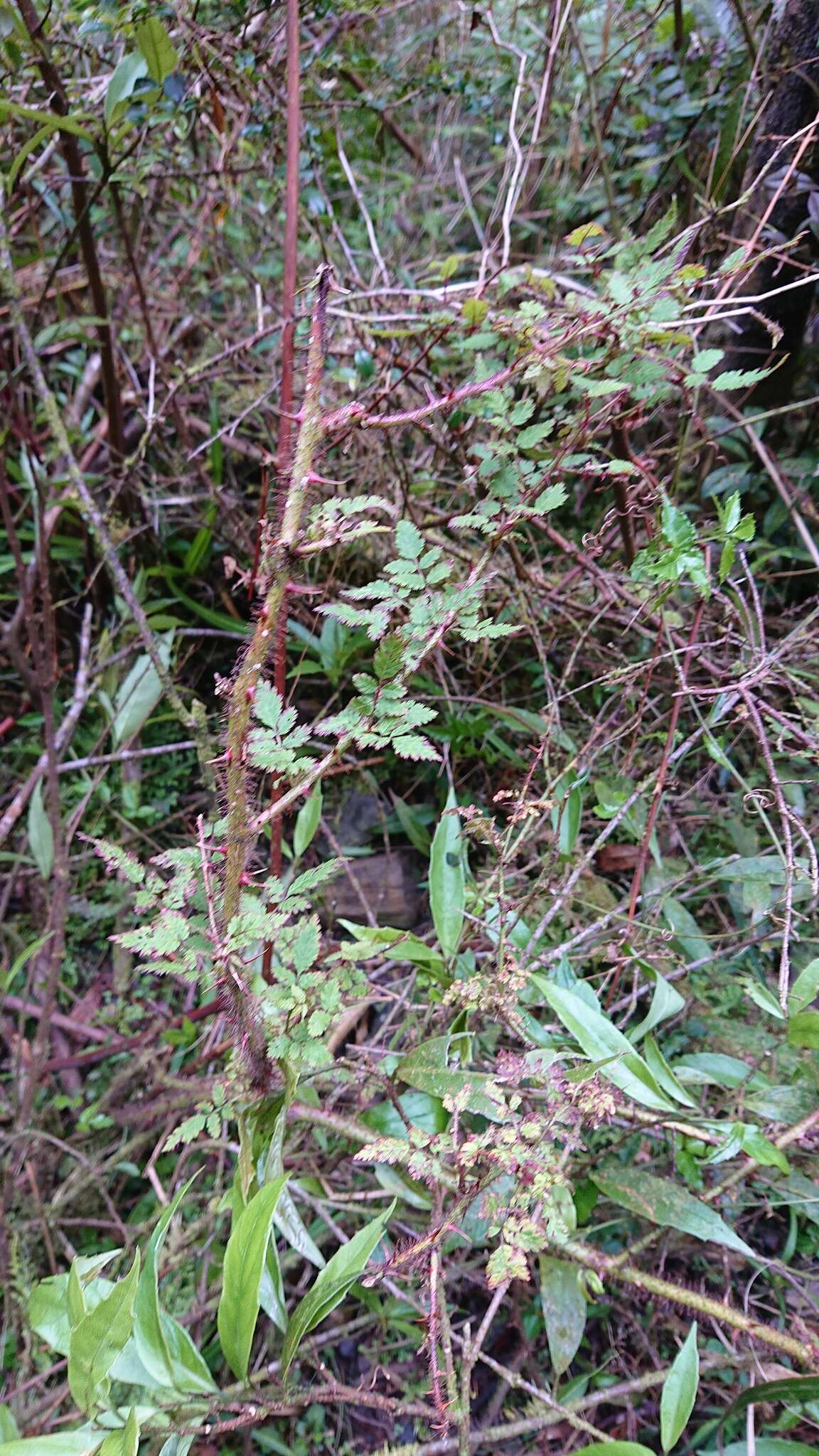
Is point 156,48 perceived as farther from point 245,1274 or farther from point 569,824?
point 245,1274

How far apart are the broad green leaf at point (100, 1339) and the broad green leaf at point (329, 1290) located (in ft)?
0.43

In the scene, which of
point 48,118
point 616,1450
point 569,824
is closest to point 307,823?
point 569,824

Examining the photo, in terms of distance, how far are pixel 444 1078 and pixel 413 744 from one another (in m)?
0.36

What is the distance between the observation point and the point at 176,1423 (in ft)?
2.13

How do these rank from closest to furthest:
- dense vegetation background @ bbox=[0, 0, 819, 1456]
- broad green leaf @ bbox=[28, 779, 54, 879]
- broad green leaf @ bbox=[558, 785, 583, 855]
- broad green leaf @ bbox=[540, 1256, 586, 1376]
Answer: dense vegetation background @ bbox=[0, 0, 819, 1456] → broad green leaf @ bbox=[540, 1256, 586, 1376] → broad green leaf @ bbox=[558, 785, 583, 855] → broad green leaf @ bbox=[28, 779, 54, 879]

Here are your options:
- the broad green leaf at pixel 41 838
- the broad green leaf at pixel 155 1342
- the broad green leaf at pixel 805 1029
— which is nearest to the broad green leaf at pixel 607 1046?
the broad green leaf at pixel 805 1029

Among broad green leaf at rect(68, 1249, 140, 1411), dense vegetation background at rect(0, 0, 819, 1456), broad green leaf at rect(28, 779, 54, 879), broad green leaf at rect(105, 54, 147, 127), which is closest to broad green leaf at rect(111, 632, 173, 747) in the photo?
dense vegetation background at rect(0, 0, 819, 1456)

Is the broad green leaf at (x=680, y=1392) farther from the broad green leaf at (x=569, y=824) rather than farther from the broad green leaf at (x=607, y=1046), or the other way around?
the broad green leaf at (x=569, y=824)

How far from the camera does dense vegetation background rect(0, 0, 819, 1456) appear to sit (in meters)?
0.67

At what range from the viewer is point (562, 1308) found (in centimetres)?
78

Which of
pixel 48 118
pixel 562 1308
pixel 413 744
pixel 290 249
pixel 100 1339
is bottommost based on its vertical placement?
pixel 562 1308

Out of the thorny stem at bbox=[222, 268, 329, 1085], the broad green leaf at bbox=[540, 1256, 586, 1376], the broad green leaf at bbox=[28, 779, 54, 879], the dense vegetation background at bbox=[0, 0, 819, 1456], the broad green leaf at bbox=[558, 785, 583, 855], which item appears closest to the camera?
the thorny stem at bbox=[222, 268, 329, 1085]

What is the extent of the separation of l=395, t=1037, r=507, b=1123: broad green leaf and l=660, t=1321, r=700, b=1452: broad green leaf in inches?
9.5

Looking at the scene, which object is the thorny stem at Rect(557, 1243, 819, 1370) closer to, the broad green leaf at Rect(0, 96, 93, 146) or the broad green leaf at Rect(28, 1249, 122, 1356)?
the broad green leaf at Rect(28, 1249, 122, 1356)
